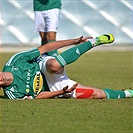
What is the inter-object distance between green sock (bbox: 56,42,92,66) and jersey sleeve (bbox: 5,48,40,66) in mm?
414

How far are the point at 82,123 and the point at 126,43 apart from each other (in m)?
17.1

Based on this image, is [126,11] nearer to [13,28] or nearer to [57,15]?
[13,28]

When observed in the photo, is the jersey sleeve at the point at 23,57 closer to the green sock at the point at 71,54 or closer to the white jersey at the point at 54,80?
the white jersey at the point at 54,80

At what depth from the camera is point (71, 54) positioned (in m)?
8.53

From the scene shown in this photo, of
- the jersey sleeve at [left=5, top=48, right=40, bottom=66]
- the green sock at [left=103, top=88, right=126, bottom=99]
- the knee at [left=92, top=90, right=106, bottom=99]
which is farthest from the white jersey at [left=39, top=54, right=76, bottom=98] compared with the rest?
the green sock at [left=103, top=88, right=126, bottom=99]

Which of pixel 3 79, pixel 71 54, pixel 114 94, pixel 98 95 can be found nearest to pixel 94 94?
pixel 98 95

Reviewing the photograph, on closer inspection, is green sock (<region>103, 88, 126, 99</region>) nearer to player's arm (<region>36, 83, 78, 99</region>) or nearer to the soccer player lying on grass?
the soccer player lying on grass

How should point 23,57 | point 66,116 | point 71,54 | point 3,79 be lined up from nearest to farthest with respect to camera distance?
point 66,116
point 3,79
point 71,54
point 23,57

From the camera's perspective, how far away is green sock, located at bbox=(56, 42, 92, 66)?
8.41 m

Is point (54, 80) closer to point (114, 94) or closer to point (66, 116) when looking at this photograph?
point (114, 94)

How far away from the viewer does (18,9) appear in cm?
2389

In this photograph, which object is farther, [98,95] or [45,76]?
[98,95]

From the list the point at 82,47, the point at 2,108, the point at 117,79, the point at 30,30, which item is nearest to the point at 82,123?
the point at 2,108

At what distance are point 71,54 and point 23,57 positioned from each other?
2.09 ft
